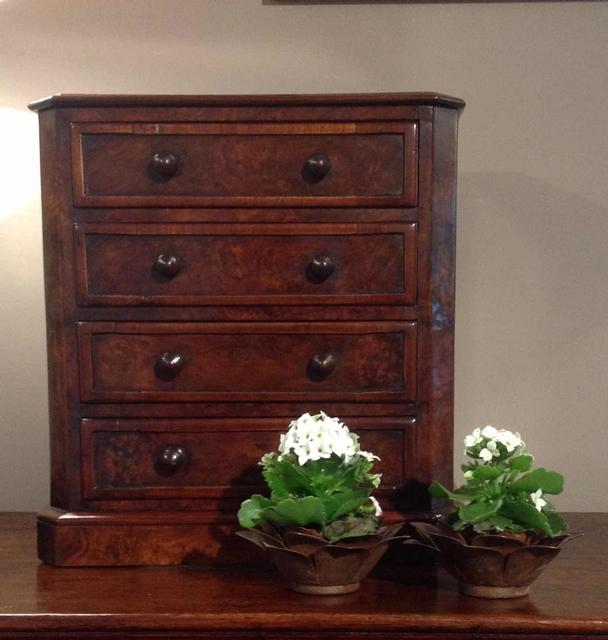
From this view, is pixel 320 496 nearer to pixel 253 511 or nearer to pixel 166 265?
pixel 253 511

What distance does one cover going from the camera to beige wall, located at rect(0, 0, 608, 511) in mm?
2117

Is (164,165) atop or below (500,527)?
atop

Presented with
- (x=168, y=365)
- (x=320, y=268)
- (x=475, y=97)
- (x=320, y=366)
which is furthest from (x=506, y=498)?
(x=475, y=97)

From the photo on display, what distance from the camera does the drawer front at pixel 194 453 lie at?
169cm

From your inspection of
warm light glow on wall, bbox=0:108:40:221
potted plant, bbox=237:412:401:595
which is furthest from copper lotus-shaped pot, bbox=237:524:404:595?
warm light glow on wall, bbox=0:108:40:221

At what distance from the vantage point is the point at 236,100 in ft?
5.41

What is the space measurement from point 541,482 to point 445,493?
15 cm

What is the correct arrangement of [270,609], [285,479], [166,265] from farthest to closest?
[166,265]
[285,479]
[270,609]

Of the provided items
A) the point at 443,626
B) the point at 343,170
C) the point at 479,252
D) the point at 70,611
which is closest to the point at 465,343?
the point at 479,252

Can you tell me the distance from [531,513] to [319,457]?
12.8 inches

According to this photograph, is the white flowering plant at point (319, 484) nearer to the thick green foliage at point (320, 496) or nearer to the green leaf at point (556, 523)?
the thick green foliage at point (320, 496)

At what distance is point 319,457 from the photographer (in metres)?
1.54

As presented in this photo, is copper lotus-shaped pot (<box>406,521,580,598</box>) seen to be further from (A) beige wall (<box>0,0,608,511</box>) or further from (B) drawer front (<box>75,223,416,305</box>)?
(A) beige wall (<box>0,0,608,511</box>)

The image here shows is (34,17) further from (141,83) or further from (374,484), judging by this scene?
(374,484)
